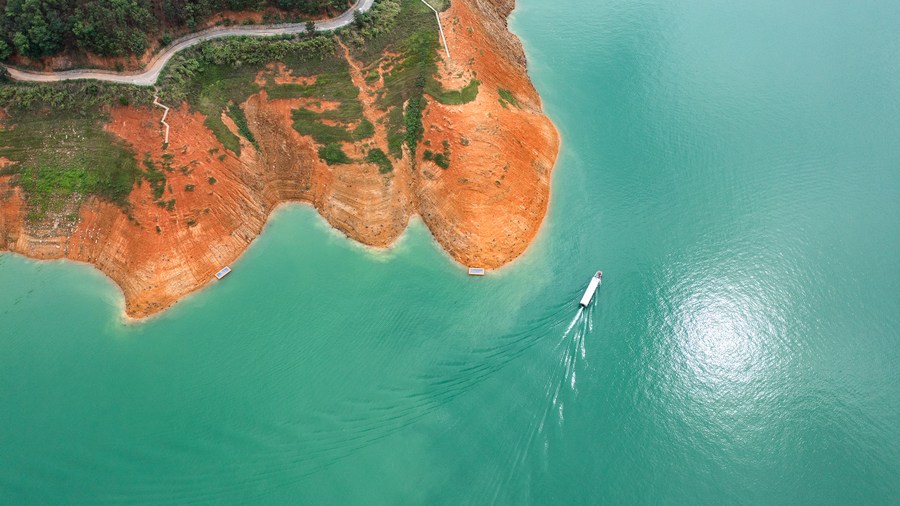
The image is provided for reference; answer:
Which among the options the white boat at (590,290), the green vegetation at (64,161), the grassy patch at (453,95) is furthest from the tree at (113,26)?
the white boat at (590,290)

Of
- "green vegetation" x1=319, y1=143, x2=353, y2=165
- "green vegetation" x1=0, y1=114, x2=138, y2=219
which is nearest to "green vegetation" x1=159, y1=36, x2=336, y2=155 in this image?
"green vegetation" x1=0, y1=114, x2=138, y2=219

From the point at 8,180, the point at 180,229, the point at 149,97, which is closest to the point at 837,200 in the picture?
the point at 180,229

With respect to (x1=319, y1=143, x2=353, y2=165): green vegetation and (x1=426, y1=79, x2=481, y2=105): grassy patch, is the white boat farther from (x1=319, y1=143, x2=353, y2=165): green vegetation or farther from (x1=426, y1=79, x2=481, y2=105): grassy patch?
(x1=319, y1=143, x2=353, y2=165): green vegetation

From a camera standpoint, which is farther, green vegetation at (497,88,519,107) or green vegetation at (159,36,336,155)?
green vegetation at (497,88,519,107)

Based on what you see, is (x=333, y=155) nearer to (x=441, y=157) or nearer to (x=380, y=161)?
(x=380, y=161)

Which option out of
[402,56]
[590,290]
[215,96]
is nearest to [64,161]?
[215,96]
